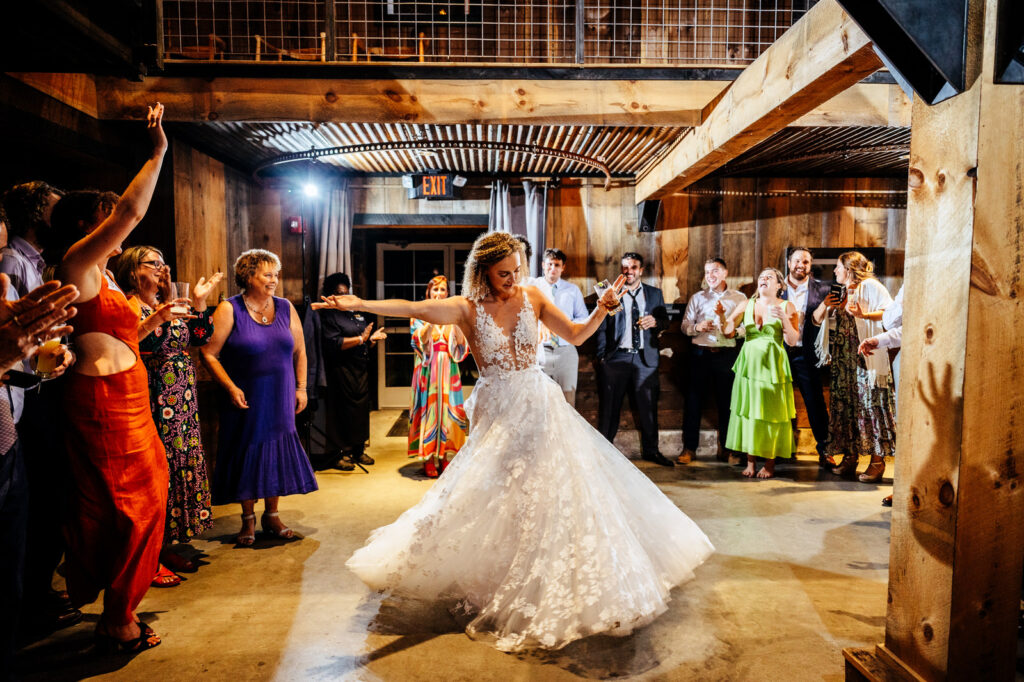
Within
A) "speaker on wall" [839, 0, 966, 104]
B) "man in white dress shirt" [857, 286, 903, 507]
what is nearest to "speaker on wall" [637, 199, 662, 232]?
"man in white dress shirt" [857, 286, 903, 507]

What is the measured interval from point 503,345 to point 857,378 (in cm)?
361

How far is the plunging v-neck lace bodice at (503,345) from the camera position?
118 inches

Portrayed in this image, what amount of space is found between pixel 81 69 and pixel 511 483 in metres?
3.11

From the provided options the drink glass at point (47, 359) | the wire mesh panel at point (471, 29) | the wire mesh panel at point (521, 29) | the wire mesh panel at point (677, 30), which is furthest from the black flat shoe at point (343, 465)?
the wire mesh panel at point (677, 30)

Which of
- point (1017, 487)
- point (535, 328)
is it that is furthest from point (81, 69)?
point (1017, 487)

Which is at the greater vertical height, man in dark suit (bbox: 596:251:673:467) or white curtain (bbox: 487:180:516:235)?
white curtain (bbox: 487:180:516:235)

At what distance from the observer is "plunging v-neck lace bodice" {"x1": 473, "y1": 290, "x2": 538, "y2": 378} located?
118 inches

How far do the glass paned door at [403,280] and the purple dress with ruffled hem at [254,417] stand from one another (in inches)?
166

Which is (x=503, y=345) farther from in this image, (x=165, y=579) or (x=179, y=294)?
(x=165, y=579)

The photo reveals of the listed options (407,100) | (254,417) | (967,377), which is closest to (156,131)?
(254,417)

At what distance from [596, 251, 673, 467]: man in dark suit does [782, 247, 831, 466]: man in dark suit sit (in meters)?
1.20

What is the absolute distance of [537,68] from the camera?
4.45 m

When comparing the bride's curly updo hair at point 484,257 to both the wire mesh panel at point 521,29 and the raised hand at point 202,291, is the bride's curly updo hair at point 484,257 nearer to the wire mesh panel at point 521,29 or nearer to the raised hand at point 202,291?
the raised hand at point 202,291

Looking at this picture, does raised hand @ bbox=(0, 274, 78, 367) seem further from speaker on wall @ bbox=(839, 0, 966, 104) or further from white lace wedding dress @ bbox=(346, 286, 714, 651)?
speaker on wall @ bbox=(839, 0, 966, 104)
